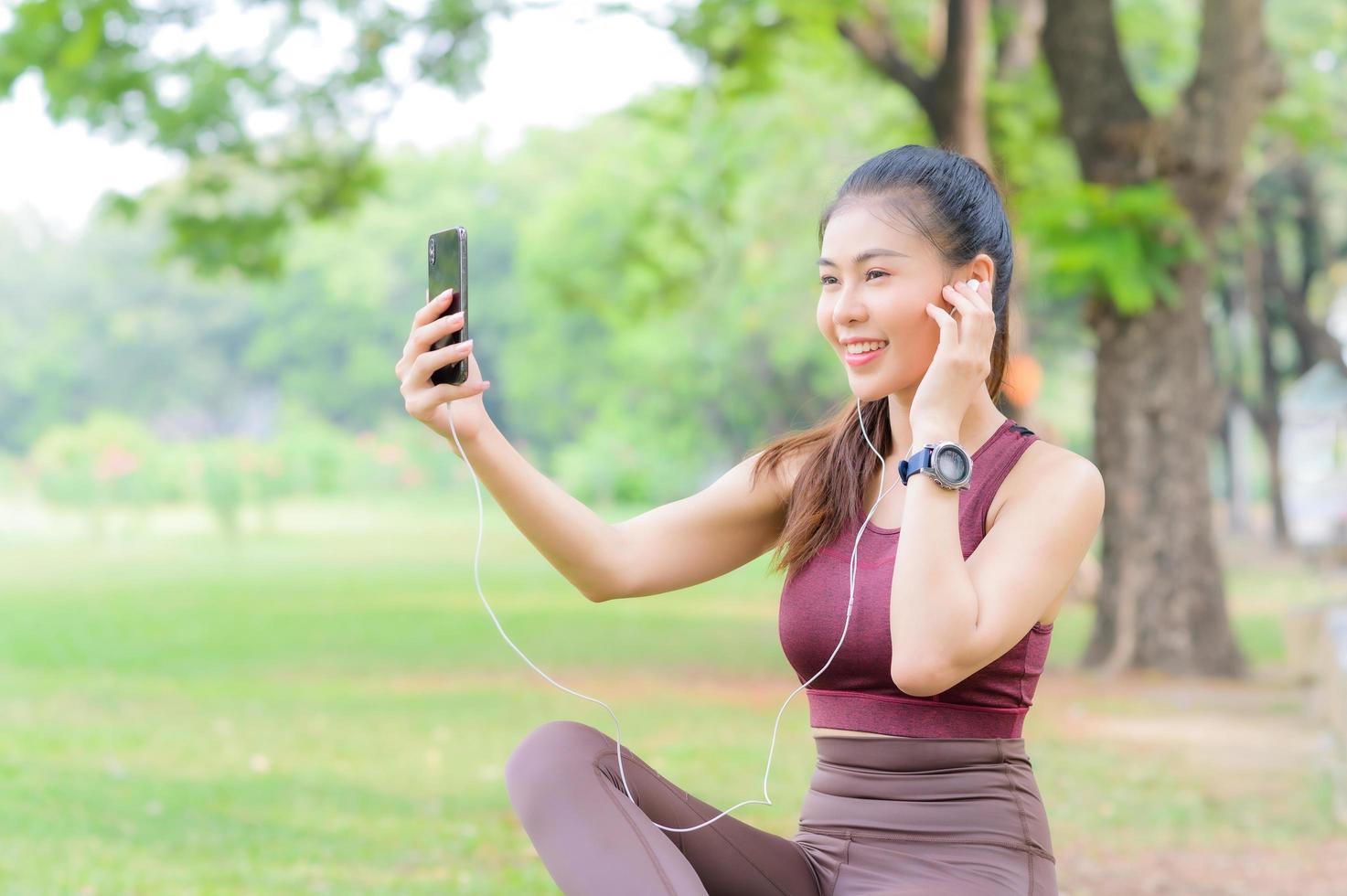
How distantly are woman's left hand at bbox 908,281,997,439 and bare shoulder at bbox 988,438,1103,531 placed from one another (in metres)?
0.18

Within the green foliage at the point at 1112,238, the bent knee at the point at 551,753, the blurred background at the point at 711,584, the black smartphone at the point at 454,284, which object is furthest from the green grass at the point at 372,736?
the black smartphone at the point at 454,284

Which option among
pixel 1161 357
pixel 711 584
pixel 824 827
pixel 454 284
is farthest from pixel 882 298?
pixel 711 584

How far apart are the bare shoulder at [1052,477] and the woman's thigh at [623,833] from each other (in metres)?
0.67

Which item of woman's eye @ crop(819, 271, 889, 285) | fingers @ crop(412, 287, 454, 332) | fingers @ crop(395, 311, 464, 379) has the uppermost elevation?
woman's eye @ crop(819, 271, 889, 285)

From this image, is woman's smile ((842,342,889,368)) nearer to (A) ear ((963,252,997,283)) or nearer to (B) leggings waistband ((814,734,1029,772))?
(A) ear ((963,252,997,283))

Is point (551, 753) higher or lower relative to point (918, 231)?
lower

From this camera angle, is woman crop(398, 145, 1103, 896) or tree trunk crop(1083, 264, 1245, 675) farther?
tree trunk crop(1083, 264, 1245, 675)

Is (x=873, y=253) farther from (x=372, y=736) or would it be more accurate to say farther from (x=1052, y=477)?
(x=372, y=736)

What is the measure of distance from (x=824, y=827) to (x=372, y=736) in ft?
22.8

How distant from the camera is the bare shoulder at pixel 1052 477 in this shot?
8.41 feet

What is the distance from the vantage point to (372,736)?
9211 millimetres

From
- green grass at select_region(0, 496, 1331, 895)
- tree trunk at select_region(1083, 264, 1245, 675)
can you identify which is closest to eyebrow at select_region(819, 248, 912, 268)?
green grass at select_region(0, 496, 1331, 895)

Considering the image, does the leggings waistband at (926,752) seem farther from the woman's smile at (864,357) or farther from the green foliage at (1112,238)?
the green foliage at (1112,238)

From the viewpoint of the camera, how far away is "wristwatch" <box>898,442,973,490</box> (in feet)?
7.90
